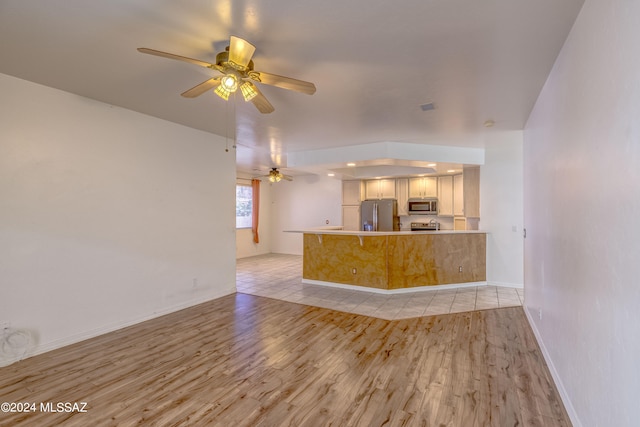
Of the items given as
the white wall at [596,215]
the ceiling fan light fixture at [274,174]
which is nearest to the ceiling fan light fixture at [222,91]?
the white wall at [596,215]

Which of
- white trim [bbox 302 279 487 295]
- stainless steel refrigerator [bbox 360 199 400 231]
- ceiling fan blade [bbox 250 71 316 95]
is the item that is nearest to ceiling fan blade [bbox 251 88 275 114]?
ceiling fan blade [bbox 250 71 316 95]

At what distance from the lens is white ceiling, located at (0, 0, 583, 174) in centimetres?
171

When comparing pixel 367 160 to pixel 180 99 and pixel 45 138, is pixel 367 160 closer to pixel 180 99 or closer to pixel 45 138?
pixel 180 99

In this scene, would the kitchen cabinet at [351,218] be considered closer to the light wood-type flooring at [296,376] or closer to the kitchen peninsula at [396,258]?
the kitchen peninsula at [396,258]

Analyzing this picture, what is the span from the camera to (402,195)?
23.7 feet

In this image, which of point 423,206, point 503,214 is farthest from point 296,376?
point 423,206

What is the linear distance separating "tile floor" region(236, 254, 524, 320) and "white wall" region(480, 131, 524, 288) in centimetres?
35

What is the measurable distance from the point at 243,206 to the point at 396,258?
528 centimetres

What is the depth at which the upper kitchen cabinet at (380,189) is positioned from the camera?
736 cm

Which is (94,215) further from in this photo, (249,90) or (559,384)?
(559,384)

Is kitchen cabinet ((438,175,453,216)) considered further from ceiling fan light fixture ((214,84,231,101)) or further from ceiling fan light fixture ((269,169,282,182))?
ceiling fan light fixture ((214,84,231,101))

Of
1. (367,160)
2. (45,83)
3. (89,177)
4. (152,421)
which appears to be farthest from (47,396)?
(367,160)

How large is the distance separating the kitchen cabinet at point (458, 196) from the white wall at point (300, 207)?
119 inches

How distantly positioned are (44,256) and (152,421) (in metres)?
2.07
